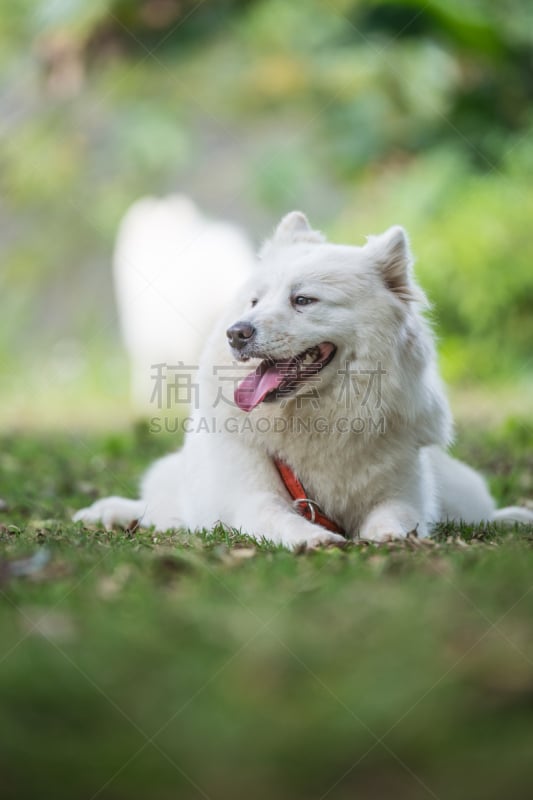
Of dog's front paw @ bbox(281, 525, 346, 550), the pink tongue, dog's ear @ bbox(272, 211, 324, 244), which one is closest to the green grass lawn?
dog's front paw @ bbox(281, 525, 346, 550)

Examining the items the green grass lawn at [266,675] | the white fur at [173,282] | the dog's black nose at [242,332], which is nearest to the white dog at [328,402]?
the dog's black nose at [242,332]

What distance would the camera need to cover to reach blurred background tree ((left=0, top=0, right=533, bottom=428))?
41.3ft

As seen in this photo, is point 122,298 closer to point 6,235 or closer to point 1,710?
point 6,235

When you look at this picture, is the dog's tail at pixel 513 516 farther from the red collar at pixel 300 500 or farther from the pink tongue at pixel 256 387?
the pink tongue at pixel 256 387

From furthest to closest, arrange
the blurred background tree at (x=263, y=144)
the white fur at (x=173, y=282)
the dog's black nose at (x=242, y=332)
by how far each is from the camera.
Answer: the blurred background tree at (x=263, y=144) → the white fur at (x=173, y=282) → the dog's black nose at (x=242, y=332)

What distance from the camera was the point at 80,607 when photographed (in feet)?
9.11

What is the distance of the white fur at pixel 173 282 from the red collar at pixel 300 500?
6.78m

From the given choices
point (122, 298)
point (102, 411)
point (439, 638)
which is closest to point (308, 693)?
point (439, 638)

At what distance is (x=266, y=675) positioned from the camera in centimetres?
243

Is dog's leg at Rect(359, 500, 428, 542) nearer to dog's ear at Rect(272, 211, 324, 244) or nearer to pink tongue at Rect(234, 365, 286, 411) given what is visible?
pink tongue at Rect(234, 365, 286, 411)

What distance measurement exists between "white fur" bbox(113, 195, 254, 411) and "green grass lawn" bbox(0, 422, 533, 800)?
7517 millimetres

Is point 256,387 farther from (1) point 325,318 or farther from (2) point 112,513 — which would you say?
(2) point 112,513

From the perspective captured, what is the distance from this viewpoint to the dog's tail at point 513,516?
457 centimetres

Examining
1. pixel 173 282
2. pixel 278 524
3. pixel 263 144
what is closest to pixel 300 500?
pixel 278 524
